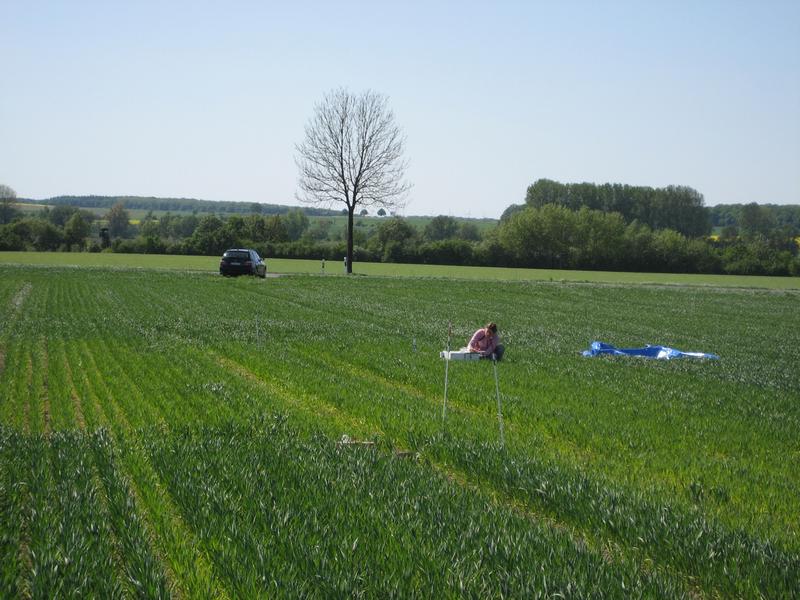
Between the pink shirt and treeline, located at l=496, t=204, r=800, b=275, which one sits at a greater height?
the pink shirt

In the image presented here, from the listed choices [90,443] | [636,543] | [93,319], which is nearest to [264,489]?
[90,443]

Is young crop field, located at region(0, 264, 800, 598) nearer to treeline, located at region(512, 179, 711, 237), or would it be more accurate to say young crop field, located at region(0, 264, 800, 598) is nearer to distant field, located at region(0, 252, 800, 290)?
distant field, located at region(0, 252, 800, 290)

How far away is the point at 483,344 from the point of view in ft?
64.0

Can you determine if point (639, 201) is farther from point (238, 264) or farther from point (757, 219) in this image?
point (238, 264)

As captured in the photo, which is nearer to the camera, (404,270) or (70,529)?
(70,529)

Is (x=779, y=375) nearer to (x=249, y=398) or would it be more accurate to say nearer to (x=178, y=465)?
(x=249, y=398)

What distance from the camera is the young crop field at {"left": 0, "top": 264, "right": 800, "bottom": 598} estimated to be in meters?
6.22

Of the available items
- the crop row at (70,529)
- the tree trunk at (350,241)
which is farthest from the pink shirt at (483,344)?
the tree trunk at (350,241)

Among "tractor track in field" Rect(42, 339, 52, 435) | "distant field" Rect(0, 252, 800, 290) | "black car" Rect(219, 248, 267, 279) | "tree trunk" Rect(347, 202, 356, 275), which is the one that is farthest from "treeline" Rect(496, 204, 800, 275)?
"tractor track in field" Rect(42, 339, 52, 435)

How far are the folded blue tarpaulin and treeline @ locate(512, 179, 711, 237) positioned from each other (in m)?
116

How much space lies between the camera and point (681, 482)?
9.52 metres

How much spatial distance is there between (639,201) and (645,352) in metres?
125

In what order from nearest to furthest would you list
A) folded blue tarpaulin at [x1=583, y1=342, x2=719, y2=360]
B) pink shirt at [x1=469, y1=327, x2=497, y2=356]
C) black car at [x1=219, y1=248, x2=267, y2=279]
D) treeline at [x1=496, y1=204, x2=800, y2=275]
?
pink shirt at [x1=469, y1=327, x2=497, y2=356]
folded blue tarpaulin at [x1=583, y1=342, x2=719, y2=360]
black car at [x1=219, y1=248, x2=267, y2=279]
treeline at [x1=496, y1=204, x2=800, y2=275]

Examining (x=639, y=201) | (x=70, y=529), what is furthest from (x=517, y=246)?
(x=70, y=529)
